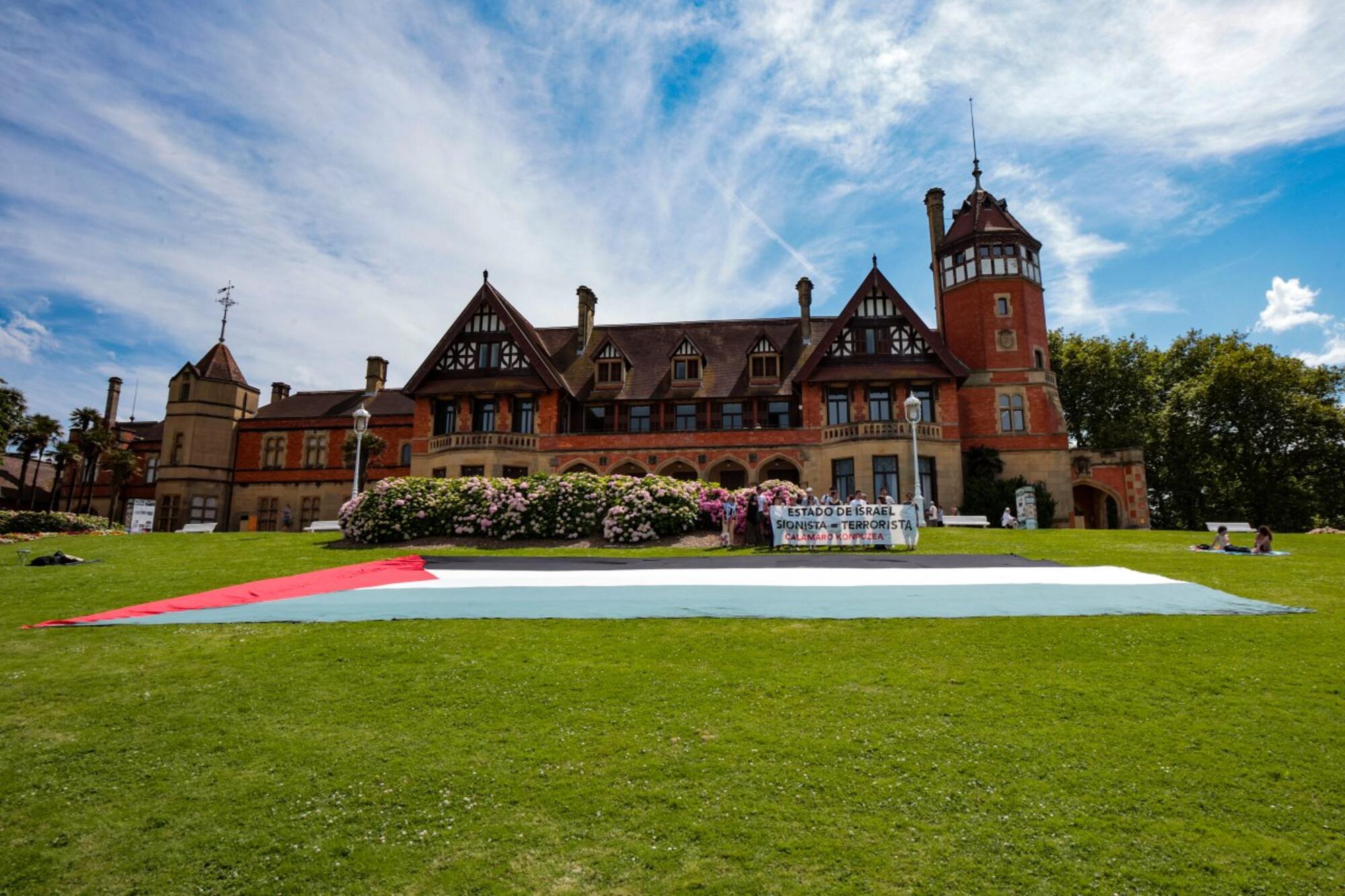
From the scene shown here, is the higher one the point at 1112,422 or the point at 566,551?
the point at 1112,422

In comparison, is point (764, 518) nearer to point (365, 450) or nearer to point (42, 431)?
point (365, 450)

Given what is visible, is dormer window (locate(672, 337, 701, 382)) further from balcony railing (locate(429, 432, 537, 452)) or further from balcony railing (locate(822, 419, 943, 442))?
balcony railing (locate(429, 432, 537, 452))

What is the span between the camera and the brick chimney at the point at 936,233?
41.3 m

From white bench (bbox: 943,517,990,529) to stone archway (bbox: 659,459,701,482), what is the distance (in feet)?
40.2

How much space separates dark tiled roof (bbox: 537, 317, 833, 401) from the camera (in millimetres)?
38781

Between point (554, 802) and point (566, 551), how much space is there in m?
15.3

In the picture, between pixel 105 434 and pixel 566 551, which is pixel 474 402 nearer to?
pixel 566 551

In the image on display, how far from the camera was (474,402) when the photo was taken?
3769 cm

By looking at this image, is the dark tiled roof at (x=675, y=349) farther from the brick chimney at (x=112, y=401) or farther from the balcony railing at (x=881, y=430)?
the brick chimney at (x=112, y=401)

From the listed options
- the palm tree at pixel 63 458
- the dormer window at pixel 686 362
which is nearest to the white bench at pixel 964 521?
the dormer window at pixel 686 362

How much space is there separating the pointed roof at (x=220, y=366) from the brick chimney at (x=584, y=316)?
21.8 m

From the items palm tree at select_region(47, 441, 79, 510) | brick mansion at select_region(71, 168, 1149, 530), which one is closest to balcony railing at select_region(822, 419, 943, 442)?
brick mansion at select_region(71, 168, 1149, 530)

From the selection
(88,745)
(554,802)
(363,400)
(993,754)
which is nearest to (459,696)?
(554,802)

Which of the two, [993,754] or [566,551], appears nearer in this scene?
[993,754]
